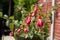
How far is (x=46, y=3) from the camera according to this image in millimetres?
4852

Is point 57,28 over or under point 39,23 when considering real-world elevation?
under

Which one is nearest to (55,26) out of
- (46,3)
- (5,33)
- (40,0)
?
(46,3)

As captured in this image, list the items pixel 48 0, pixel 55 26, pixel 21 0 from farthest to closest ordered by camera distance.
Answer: pixel 21 0 < pixel 48 0 < pixel 55 26

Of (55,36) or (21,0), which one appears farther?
(21,0)

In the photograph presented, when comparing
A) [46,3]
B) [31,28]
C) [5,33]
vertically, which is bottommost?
[5,33]

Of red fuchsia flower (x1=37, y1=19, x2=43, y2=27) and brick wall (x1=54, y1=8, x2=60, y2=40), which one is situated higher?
red fuchsia flower (x1=37, y1=19, x2=43, y2=27)

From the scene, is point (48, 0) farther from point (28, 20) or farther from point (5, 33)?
point (5, 33)

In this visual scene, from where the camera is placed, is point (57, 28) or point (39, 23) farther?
point (57, 28)

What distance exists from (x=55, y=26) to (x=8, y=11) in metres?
5.11

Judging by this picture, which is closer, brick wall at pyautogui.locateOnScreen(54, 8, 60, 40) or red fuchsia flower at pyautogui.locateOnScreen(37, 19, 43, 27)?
red fuchsia flower at pyautogui.locateOnScreen(37, 19, 43, 27)

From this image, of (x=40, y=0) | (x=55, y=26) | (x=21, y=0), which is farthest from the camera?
(x=21, y=0)

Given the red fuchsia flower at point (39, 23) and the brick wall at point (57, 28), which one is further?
the brick wall at point (57, 28)

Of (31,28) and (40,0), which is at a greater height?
(40,0)

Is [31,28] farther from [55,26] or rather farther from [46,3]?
[46,3]
